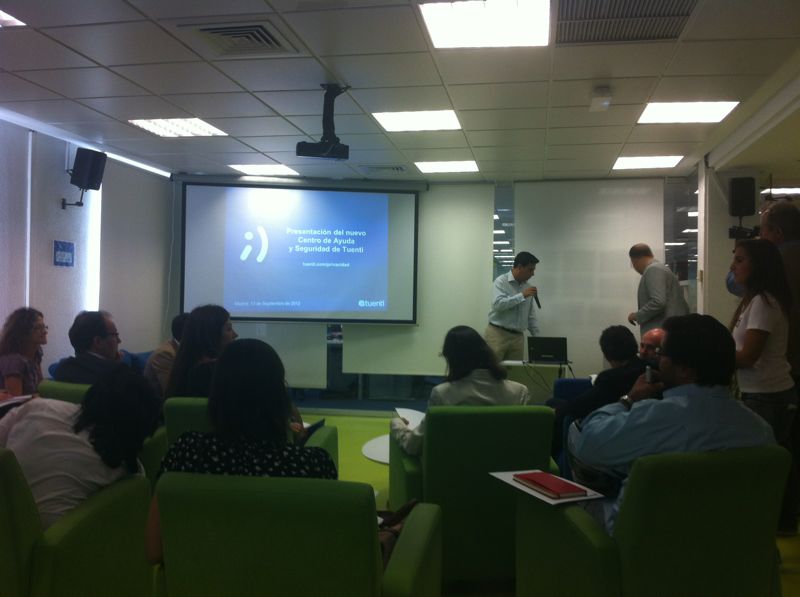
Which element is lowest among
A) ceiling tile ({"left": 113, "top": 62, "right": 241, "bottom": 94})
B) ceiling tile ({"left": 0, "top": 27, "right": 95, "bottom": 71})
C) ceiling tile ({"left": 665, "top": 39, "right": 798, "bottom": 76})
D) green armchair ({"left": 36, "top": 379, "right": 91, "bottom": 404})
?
green armchair ({"left": 36, "top": 379, "right": 91, "bottom": 404})

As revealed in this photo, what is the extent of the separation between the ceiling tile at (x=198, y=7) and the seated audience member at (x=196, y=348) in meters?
1.48

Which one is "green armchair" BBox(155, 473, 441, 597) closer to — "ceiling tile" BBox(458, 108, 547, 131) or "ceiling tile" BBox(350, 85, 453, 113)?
"ceiling tile" BBox(350, 85, 453, 113)

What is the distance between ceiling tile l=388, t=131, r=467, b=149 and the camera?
4961 millimetres

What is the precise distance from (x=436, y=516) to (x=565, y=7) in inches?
93.1

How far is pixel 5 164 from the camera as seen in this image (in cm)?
483

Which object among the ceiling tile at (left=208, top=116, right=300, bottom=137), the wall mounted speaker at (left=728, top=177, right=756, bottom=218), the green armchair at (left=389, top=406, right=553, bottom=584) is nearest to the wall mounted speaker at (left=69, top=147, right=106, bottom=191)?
the ceiling tile at (left=208, top=116, right=300, bottom=137)

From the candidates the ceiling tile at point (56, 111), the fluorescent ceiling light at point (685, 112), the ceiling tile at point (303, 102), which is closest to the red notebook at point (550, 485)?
the ceiling tile at point (303, 102)

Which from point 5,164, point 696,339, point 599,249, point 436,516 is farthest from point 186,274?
point 696,339

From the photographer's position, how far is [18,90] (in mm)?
4145

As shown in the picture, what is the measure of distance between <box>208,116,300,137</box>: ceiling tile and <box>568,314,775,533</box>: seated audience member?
3636 millimetres

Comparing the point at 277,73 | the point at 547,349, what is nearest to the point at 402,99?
the point at 277,73

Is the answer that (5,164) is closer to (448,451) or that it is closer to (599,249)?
(448,451)

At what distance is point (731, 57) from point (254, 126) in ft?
11.2

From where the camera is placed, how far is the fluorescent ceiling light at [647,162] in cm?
573
